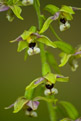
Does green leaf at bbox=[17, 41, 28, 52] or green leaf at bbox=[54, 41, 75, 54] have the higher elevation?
green leaf at bbox=[17, 41, 28, 52]

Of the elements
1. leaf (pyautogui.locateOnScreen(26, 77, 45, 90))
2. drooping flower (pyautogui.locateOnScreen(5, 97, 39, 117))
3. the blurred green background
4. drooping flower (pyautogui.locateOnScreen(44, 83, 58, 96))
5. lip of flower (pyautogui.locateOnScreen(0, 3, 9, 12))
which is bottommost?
the blurred green background

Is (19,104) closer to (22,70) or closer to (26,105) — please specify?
(26,105)

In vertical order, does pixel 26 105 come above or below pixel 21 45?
below

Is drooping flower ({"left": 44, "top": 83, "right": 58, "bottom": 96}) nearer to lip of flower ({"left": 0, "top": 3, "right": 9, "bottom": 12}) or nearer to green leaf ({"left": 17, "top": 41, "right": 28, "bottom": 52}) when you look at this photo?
green leaf ({"left": 17, "top": 41, "right": 28, "bottom": 52})

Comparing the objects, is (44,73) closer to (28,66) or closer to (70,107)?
(70,107)

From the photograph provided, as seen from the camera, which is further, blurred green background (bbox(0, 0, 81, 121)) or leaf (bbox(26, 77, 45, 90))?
blurred green background (bbox(0, 0, 81, 121))

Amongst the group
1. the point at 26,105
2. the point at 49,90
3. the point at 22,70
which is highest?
the point at 49,90

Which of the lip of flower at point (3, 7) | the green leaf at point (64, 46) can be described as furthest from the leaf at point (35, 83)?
the lip of flower at point (3, 7)

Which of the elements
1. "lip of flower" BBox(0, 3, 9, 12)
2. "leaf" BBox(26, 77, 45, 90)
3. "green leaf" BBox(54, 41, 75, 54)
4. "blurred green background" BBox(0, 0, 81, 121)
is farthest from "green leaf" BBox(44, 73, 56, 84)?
"blurred green background" BBox(0, 0, 81, 121)

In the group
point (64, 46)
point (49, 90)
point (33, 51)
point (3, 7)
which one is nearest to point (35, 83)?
point (49, 90)
